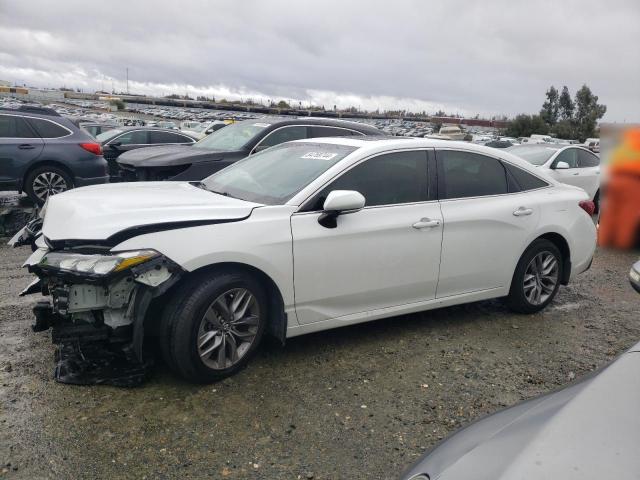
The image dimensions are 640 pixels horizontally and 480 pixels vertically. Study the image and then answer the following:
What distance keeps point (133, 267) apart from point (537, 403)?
220 cm

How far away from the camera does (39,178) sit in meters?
8.66

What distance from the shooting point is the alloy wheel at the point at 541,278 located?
16.0ft

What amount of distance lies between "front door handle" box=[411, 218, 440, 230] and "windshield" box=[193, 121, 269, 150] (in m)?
4.20

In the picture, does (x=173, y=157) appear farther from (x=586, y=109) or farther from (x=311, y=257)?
(x=586, y=109)

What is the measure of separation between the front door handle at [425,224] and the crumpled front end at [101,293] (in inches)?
70.8

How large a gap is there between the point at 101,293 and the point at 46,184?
6425 millimetres

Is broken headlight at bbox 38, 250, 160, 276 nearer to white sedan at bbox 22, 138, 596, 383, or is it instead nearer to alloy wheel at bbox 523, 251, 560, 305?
white sedan at bbox 22, 138, 596, 383

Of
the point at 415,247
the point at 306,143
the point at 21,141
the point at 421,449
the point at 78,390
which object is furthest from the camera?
the point at 21,141

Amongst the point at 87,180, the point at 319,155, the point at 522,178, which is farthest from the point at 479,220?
the point at 87,180

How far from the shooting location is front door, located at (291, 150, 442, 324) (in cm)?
370

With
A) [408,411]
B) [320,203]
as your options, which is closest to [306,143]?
[320,203]

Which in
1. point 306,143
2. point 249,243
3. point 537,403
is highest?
point 306,143

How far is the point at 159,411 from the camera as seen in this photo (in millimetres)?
3148

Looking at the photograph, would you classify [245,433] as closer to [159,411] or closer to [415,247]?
[159,411]
